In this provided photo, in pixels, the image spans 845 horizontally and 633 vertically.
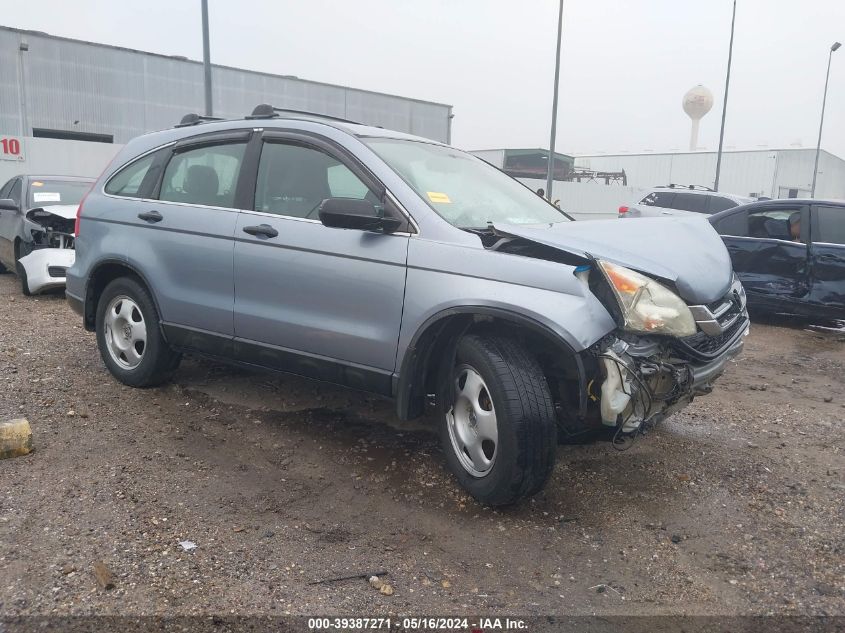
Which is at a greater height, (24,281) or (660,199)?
(660,199)

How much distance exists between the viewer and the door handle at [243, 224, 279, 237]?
3.97 m

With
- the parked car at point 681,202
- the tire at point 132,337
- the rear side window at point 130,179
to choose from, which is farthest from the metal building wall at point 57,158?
the tire at point 132,337

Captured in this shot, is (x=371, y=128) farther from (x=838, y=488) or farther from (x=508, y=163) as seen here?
(x=508, y=163)

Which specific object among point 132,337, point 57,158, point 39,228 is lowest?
point 132,337

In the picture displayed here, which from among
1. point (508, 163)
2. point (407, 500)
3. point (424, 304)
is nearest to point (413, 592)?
point (407, 500)

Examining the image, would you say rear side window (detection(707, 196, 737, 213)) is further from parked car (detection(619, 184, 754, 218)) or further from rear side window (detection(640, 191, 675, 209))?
rear side window (detection(640, 191, 675, 209))

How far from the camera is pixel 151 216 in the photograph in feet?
15.2

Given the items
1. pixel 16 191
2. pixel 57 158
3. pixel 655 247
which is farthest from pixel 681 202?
pixel 57 158

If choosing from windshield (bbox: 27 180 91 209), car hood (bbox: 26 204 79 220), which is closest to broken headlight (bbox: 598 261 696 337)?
car hood (bbox: 26 204 79 220)

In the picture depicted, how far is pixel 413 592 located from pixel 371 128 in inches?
108

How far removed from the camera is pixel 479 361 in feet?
10.6

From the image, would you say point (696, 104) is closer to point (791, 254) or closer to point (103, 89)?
point (103, 89)

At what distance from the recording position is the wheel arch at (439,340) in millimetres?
3195

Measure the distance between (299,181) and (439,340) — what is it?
1.31m
